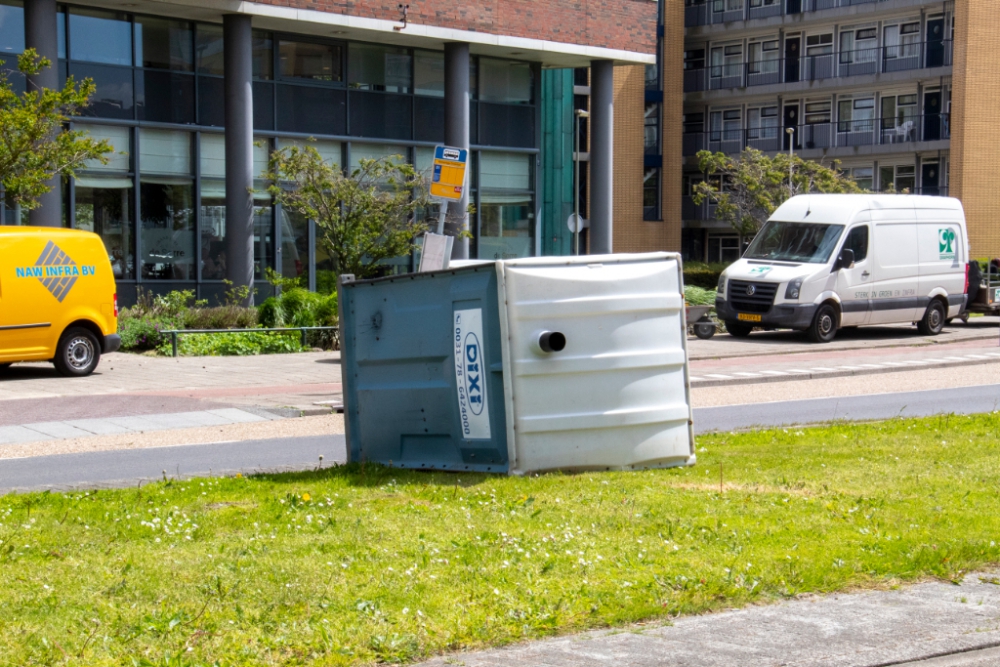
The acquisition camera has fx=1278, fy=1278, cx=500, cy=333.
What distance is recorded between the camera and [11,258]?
16.6 m

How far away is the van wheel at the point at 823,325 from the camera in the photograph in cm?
2464

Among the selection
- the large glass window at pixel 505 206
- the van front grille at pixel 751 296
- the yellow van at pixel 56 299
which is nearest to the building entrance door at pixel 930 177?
the large glass window at pixel 505 206

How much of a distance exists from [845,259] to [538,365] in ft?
57.2

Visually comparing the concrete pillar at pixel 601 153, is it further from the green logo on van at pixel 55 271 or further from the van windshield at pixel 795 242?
the green logo on van at pixel 55 271

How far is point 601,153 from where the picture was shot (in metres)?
33.2

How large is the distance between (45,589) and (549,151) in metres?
34.9

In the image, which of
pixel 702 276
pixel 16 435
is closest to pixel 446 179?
pixel 16 435

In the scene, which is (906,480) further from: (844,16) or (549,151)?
(844,16)

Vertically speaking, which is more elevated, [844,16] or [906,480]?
[844,16]

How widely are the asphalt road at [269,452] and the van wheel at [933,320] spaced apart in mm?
11644

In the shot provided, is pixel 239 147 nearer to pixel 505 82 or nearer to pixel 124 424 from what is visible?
pixel 505 82

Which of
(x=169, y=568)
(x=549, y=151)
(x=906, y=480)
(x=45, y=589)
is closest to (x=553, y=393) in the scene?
(x=906, y=480)

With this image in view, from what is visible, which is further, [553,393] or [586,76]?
[586,76]

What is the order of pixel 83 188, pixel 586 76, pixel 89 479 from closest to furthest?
pixel 89 479 → pixel 83 188 → pixel 586 76
